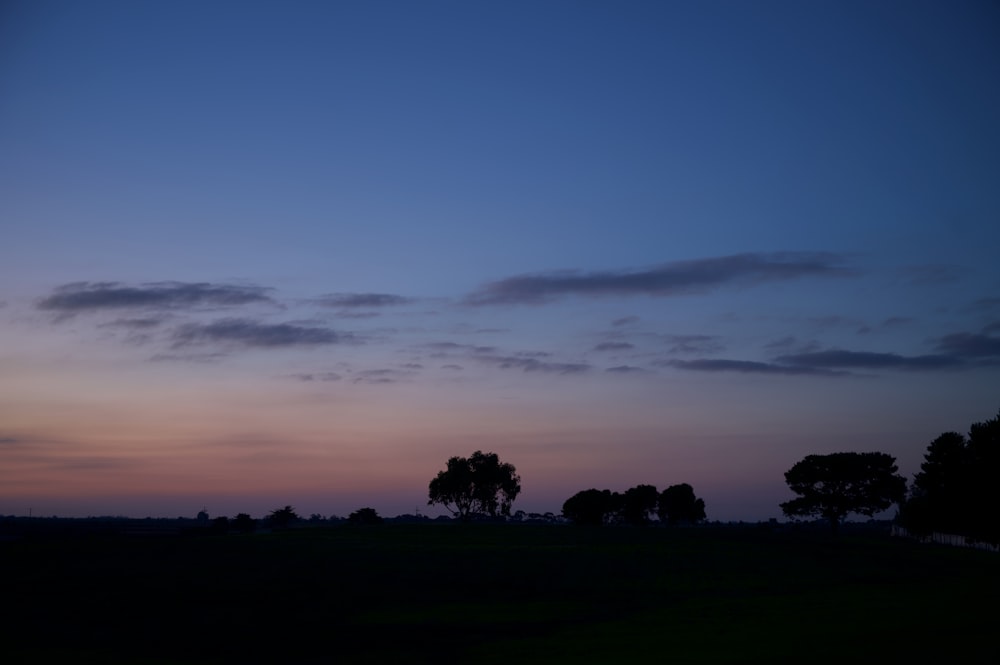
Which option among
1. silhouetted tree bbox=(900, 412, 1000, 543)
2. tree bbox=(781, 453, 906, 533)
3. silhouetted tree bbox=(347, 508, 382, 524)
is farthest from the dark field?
silhouetted tree bbox=(347, 508, 382, 524)

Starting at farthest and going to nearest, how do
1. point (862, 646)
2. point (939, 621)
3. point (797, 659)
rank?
point (939, 621) < point (862, 646) < point (797, 659)

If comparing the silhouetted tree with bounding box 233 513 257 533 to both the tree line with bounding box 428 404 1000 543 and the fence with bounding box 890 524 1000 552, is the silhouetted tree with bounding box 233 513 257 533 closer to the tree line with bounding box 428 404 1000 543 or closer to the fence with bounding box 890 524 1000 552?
the tree line with bounding box 428 404 1000 543

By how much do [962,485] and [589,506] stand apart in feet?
335

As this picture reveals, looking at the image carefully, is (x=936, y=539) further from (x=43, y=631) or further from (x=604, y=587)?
(x=43, y=631)

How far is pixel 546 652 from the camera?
90.5 feet

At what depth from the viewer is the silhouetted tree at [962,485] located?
8944 centimetres

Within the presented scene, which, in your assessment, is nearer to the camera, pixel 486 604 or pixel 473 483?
pixel 486 604

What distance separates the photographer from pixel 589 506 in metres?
191

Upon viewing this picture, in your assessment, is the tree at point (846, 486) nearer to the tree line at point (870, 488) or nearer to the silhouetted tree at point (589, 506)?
the tree line at point (870, 488)

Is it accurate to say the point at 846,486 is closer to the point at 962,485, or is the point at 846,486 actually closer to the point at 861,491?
the point at 861,491

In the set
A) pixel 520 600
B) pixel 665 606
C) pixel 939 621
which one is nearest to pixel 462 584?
pixel 520 600

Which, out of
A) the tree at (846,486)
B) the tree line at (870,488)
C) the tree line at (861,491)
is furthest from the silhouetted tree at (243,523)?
the tree at (846,486)

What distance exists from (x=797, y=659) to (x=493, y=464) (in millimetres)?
161449

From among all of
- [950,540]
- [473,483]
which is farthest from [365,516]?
[950,540]
